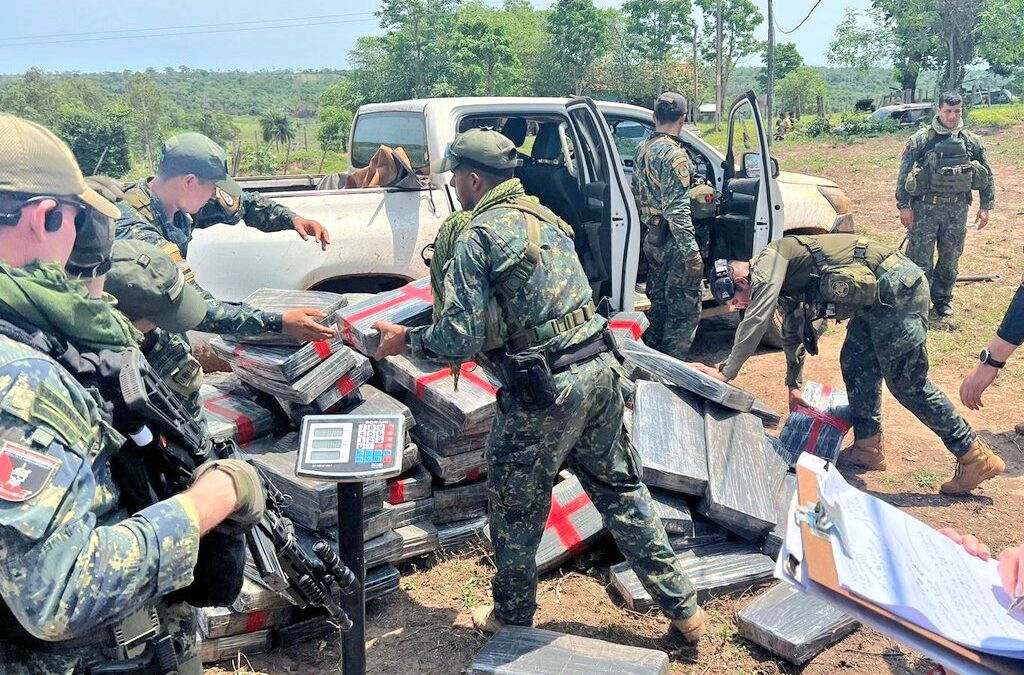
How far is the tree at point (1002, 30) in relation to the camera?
32.8 metres

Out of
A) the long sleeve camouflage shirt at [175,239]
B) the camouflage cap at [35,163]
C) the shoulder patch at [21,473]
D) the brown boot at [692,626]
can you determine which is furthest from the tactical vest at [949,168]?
the shoulder patch at [21,473]

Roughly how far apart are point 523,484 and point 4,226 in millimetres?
2006

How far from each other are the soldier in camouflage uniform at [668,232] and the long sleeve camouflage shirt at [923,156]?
292 cm

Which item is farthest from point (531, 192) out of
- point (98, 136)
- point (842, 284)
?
point (98, 136)

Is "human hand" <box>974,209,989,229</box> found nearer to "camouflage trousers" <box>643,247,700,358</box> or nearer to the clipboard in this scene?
"camouflage trousers" <box>643,247,700,358</box>

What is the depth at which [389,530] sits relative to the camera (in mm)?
3562

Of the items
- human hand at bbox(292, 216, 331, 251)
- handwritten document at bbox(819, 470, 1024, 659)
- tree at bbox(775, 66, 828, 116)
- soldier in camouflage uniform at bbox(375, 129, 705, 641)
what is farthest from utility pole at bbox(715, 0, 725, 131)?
handwritten document at bbox(819, 470, 1024, 659)

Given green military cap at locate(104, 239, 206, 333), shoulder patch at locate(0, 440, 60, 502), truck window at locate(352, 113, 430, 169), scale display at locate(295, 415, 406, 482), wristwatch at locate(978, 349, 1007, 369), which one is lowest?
wristwatch at locate(978, 349, 1007, 369)

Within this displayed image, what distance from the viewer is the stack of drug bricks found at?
10.6 ft

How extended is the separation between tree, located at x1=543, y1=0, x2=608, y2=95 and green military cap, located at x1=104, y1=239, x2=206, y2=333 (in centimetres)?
4922

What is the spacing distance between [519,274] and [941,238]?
21.1 feet

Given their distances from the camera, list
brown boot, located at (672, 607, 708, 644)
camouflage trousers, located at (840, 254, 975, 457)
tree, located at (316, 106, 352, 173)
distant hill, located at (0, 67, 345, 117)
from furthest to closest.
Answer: distant hill, located at (0, 67, 345, 117), tree, located at (316, 106, 352, 173), camouflage trousers, located at (840, 254, 975, 457), brown boot, located at (672, 607, 708, 644)

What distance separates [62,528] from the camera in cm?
132

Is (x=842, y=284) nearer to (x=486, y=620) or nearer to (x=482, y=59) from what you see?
(x=486, y=620)
